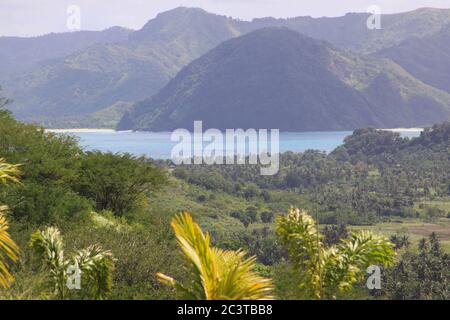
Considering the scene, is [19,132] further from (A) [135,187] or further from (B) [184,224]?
(B) [184,224]

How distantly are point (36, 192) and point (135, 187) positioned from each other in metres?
14.5

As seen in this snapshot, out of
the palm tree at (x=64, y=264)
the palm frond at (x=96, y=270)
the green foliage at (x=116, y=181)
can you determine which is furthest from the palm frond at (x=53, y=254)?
the green foliage at (x=116, y=181)

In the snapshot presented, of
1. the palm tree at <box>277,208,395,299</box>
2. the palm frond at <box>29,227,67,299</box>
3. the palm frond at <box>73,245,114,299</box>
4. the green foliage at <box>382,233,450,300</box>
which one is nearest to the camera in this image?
the palm tree at <box>277,208,395,299</box>

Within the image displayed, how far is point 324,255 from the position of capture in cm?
1299

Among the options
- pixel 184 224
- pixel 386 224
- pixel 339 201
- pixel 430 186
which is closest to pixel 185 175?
pixel 339 201

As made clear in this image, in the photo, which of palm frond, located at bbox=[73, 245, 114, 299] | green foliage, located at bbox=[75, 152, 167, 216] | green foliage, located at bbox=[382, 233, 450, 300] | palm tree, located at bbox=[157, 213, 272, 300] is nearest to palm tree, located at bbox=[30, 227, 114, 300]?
palm frond, located at bbox=[73, 245, 114, 299]

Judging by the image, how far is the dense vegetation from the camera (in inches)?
480

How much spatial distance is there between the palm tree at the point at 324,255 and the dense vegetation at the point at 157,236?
0.02 m

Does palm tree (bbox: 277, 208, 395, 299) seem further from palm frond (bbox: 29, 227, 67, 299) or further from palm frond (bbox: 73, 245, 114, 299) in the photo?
palm frond (bbox: 29, 227, 67, 299)

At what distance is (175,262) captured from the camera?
2569 cm

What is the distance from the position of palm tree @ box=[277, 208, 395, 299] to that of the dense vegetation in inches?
0.9

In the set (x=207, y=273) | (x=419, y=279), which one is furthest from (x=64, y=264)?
(x=419, y=279)

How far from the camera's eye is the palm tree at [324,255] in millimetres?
12305

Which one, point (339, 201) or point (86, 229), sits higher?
point (86, 229)
